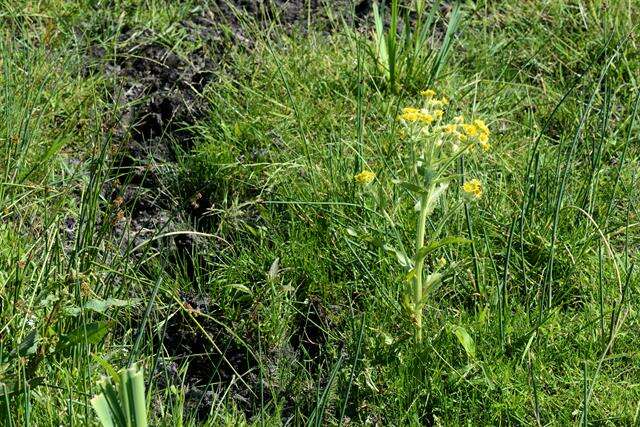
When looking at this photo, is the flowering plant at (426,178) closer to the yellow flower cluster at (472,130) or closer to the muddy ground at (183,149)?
the yellow flower cluster at (472,130)

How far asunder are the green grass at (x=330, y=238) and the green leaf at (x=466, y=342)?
36 millimetres

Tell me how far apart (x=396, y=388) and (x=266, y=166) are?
91cm

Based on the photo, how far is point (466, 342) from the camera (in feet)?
7.24

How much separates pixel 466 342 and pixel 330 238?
1.79ft

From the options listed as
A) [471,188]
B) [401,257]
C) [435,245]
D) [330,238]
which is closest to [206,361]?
[330,238]

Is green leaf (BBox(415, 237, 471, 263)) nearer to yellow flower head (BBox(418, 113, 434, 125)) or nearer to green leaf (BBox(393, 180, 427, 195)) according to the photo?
green leaf (BBox(393, 180, 427, 195))

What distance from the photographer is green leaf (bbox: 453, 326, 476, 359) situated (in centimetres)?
220

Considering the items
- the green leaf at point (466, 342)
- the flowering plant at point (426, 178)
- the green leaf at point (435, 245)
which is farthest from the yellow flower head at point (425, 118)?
the green leaf at point (466, 342)

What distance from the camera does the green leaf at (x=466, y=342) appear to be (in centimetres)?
220

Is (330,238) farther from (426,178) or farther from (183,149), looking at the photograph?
(183,149)

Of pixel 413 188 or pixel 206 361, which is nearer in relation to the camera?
pixel 413 188

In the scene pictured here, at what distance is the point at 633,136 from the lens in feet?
10.1

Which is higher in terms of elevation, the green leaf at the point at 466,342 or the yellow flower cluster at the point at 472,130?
the yellow flower cluster at the point at 472,130

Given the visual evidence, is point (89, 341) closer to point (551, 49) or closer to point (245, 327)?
point (245, 327)
